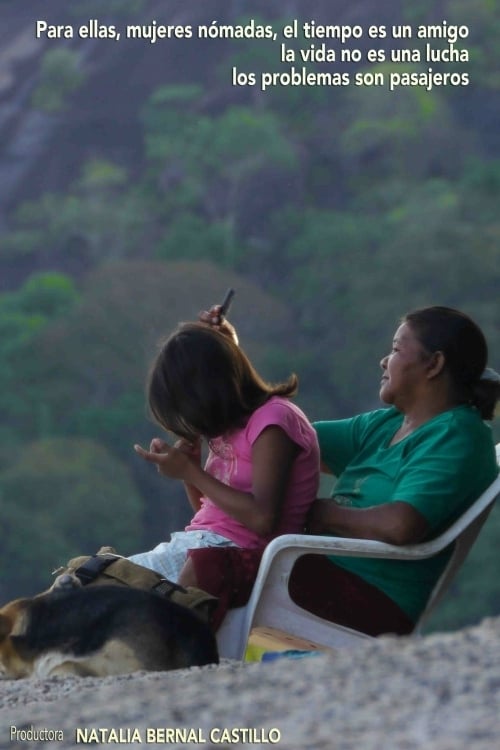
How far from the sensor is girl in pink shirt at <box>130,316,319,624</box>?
334 cm

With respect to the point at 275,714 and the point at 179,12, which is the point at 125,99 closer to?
the point at 179,12

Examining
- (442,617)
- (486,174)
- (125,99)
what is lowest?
(442,617)

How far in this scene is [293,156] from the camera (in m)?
31.8

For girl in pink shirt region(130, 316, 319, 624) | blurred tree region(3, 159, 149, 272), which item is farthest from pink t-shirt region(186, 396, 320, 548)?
blurred tree region(3, 159, 149, 272)

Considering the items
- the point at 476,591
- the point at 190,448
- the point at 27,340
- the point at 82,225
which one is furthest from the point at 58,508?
the point at 190,448

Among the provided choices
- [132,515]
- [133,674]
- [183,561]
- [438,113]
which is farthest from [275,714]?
[438,113]

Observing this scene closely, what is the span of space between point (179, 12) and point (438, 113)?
607 cm

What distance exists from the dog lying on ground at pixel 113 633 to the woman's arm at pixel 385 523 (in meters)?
0.47

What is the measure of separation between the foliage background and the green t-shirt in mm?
17278

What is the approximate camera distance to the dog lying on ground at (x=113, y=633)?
3.06 metres

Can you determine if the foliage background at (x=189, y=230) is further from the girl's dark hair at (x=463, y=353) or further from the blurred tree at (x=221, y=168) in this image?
the girl's dark hair at (x=463, y=353)

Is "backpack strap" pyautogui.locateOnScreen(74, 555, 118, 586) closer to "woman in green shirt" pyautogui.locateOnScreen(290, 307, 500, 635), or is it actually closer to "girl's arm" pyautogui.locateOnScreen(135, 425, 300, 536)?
"girl's arm" pyautogui.locateOnScreen(135, 425, 300, 536)

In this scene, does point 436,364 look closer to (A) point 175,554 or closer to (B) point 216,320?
(B) point 216,320

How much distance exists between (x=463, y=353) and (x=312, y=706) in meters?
1.28
